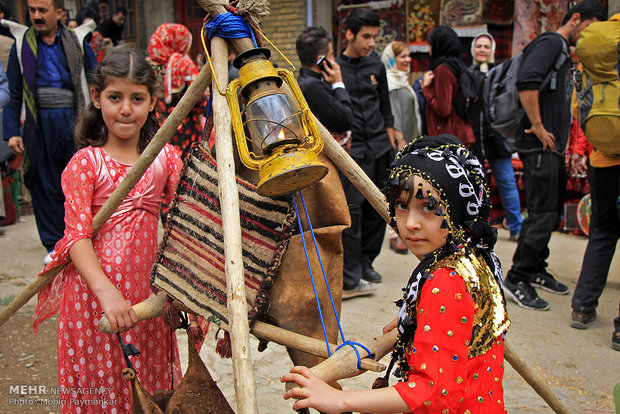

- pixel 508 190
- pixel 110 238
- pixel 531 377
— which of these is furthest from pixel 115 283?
pixel 508 190

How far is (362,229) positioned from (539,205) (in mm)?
1413

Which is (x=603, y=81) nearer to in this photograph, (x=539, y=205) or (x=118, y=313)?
(x=539, y=205)

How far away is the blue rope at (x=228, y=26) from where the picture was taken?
1635 millimetres

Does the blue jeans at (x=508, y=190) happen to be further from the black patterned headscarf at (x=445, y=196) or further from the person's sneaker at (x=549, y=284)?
the black patterned headscarf at (x=445, y=196)

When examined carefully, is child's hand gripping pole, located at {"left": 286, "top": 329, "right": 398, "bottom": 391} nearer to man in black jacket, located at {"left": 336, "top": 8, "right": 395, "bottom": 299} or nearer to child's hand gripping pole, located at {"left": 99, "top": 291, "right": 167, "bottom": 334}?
child's hand gripping pole, located at {"left": 99, "top": 291, "right": 167, "bottom": 334}

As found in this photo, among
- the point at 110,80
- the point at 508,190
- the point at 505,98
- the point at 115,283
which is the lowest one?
the point at 508,190

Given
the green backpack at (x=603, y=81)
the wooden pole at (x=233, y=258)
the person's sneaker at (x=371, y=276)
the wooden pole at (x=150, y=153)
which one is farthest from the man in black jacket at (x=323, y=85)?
the wooden pole at (x=233, y=258)

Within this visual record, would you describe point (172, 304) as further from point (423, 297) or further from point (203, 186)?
point (423, 297)

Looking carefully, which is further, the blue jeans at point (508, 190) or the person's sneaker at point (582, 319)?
the blue jeans at point (508, 190)

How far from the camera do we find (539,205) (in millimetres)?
4082

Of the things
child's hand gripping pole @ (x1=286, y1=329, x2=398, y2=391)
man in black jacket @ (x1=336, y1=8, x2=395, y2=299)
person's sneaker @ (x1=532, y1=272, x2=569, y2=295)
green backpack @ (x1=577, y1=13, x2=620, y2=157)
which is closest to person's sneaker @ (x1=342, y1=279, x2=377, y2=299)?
man in black jacket @ (x1=336, y1=8, x2=395, y2=299)

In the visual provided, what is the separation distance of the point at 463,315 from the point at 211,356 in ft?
7.52

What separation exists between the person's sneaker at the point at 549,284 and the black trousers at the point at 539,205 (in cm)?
49

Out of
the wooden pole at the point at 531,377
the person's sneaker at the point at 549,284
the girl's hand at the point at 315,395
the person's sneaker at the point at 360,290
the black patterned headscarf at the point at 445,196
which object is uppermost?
the black patterned headscarf at the point at 445,196
